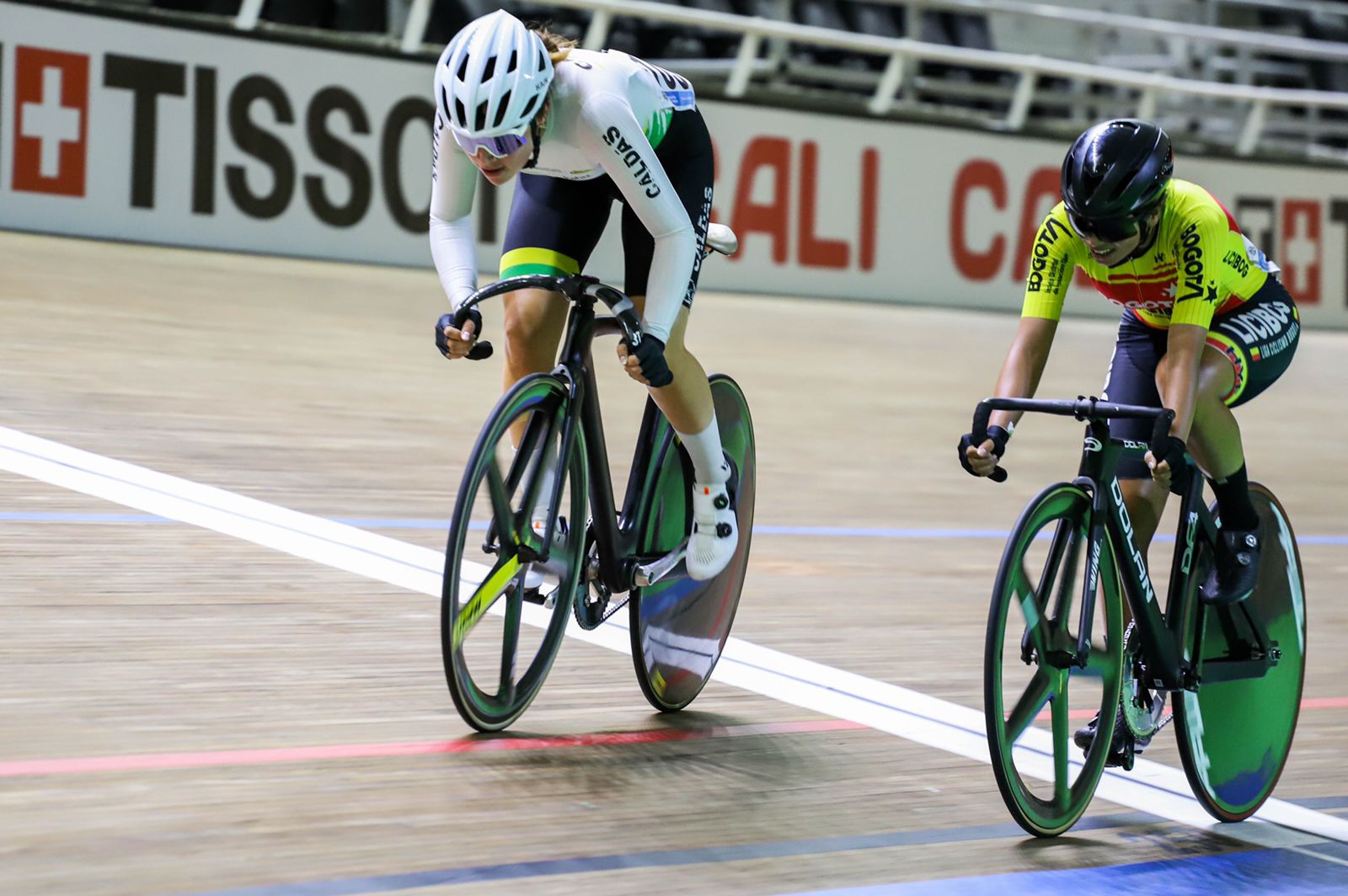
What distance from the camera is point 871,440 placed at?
7672 mm

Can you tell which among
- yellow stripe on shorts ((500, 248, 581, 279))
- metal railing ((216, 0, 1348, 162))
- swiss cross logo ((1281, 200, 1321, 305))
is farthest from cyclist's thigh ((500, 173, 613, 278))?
swiss cross logo ((1281, 200, 1321, 305))

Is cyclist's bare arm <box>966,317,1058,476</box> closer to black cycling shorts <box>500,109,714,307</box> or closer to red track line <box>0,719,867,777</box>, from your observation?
black cycling shorts <box>500,109,714,307</box>

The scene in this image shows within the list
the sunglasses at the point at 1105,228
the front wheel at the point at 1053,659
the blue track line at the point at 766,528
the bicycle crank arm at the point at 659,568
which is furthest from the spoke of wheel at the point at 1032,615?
the blue track line at the point at 766,528

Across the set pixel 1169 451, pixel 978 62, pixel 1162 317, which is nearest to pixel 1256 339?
pixel 1162 317

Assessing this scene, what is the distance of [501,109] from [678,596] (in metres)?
1.22

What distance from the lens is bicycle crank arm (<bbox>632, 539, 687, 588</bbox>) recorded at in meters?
3.51

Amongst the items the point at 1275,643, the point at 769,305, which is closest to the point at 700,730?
the point at 1275,643

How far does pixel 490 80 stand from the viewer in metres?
3.02

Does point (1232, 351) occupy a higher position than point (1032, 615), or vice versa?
point (1232, 351)

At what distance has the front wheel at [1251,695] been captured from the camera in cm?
329

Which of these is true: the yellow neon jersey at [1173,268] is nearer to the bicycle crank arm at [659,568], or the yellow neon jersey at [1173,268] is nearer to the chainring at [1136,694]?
the chainring at [1136,694]

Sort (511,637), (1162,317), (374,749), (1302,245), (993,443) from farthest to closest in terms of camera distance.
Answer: (1302,245) < (1162,317) < (511,637) < (374,749) < (993,443)

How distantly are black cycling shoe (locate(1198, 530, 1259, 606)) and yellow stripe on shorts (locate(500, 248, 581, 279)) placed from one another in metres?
1.39

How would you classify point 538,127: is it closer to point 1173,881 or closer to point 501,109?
point 501,109
